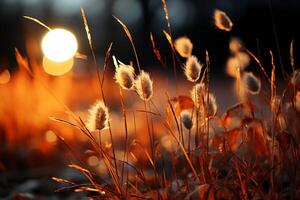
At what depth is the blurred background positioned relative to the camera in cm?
372

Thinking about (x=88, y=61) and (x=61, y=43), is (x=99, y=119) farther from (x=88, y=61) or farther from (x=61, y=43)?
(x=88, y=61)

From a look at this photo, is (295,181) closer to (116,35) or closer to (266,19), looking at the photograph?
(266,19)

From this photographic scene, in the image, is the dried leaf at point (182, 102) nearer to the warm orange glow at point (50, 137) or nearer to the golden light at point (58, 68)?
the warm orange glow at point (50, 137)

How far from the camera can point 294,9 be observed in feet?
36.9

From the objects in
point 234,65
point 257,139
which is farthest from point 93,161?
point 257,139

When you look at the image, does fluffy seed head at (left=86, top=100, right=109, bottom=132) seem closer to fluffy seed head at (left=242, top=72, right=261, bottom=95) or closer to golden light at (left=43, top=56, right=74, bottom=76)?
fluffy seed head at (left=242, top=72, right=261, bottom=95)

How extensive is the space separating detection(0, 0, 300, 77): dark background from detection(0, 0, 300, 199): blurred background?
2 centimetres

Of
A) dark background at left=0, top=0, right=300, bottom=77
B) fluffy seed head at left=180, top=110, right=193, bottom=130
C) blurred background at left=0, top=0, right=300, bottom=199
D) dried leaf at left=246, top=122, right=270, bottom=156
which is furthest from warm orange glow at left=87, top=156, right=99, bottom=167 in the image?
dark background at left=0, top=0, right=300, bottom=77

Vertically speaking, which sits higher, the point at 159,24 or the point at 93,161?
the point at 159,24

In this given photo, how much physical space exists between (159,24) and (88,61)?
4.24 m

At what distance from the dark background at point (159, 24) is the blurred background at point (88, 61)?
24 mm

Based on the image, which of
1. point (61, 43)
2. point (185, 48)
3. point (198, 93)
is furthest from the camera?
point (61, 43)

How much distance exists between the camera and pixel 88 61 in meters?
12.6

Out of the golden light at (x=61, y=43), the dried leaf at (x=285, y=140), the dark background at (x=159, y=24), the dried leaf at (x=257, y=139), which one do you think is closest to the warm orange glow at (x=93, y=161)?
the golden light at (x=61, y=43)
